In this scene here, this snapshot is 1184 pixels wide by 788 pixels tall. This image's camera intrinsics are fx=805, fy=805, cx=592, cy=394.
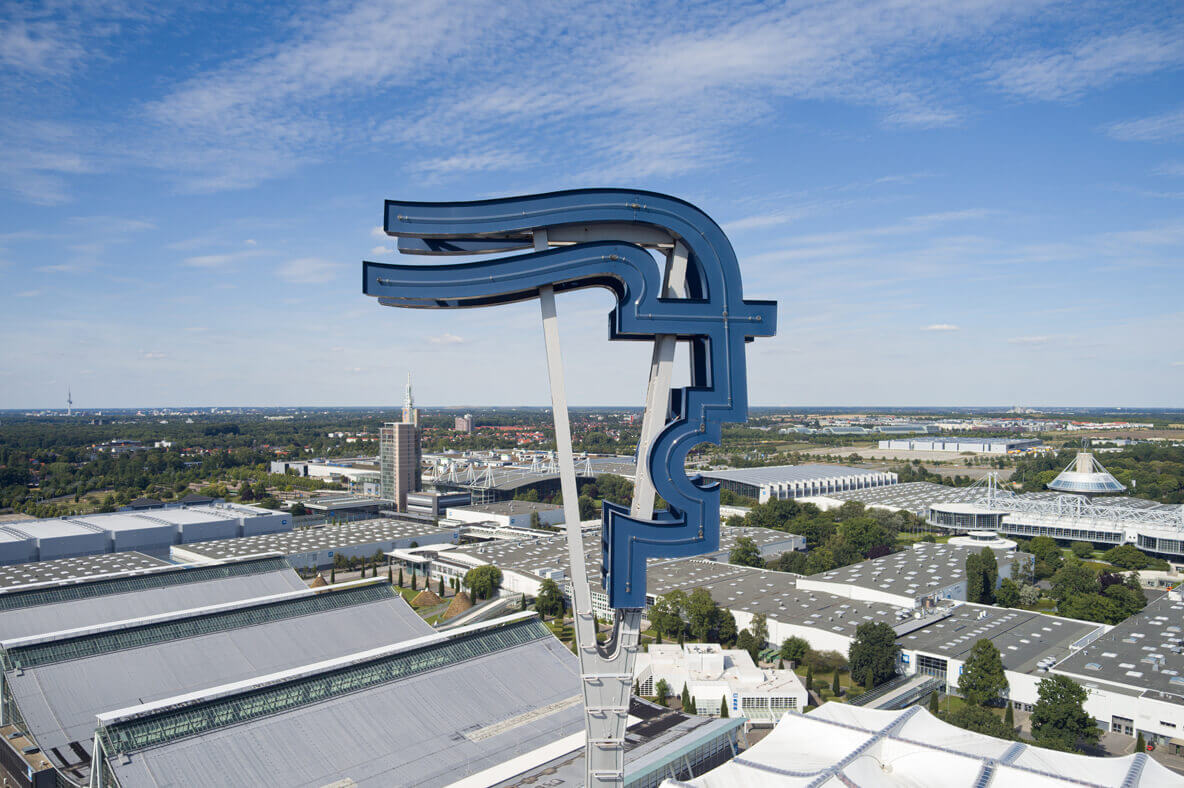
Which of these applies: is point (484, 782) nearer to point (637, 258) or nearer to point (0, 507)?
point (637, 258)

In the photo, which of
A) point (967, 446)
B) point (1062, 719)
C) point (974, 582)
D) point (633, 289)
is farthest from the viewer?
point (967, 446)

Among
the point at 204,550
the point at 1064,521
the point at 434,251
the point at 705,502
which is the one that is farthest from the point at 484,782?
the point at 1064,521

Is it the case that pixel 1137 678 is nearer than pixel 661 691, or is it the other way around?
pixel 661 691

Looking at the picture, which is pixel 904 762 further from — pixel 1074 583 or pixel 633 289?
pixel 1074 583

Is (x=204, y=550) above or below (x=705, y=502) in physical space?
below

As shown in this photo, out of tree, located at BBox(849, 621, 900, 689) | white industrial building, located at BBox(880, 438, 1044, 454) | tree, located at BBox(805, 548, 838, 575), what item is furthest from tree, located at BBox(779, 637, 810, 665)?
white industrial building, located at BBox(880, 438, 1044, 454)

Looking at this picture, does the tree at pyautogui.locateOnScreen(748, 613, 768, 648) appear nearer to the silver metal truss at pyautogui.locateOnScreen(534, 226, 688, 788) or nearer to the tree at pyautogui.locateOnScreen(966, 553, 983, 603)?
the tree at pyautogui.locateOnScreen(966, 553, 983, 603)

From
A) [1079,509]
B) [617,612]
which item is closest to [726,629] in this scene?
[617,612]
